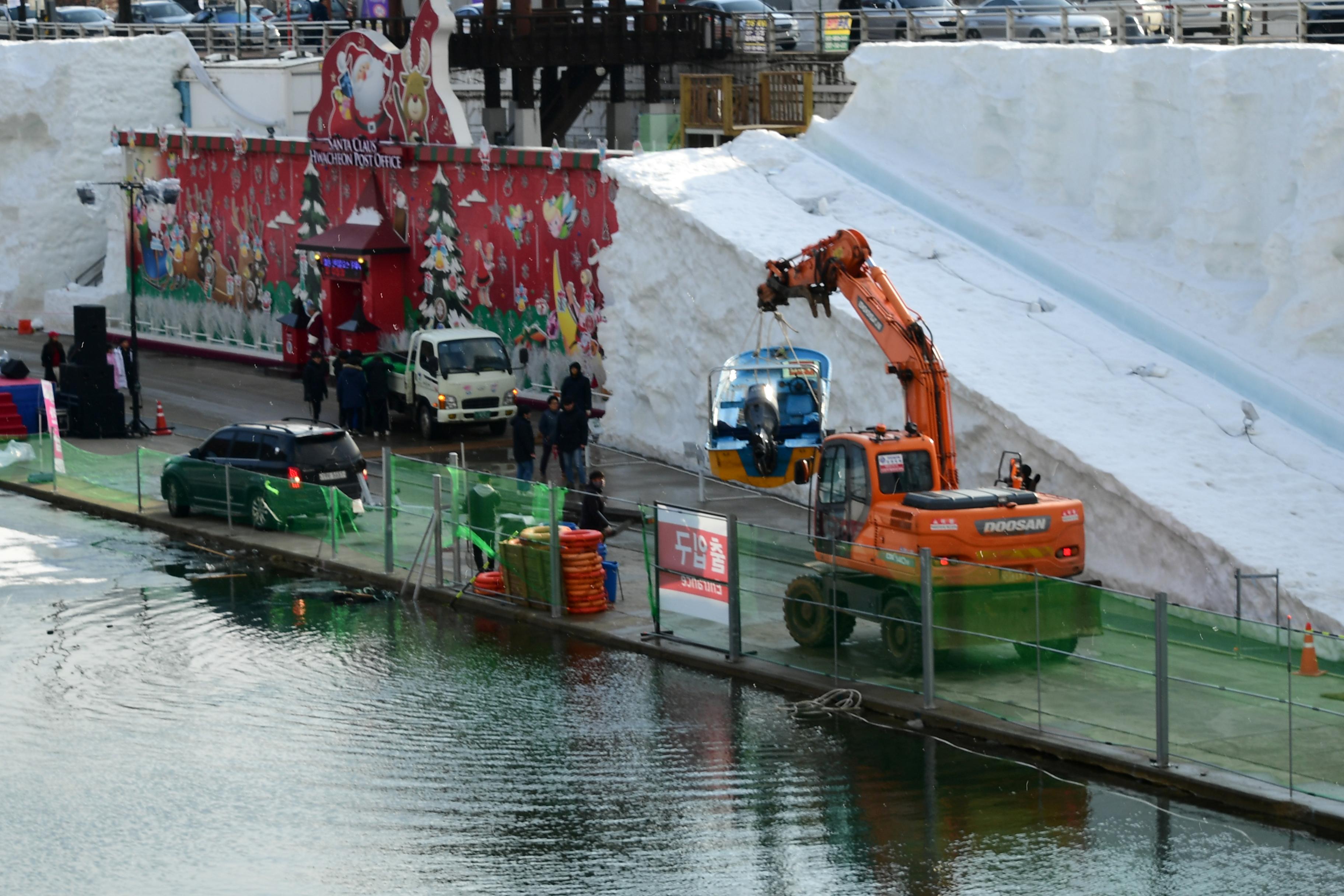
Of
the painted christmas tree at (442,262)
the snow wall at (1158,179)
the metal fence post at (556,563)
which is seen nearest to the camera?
the metal fence post at (556,563)

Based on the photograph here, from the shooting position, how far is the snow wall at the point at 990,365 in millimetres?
22688

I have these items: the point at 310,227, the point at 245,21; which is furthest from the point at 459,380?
the point at 245,21

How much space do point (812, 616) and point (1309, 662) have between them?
5501 millimetres

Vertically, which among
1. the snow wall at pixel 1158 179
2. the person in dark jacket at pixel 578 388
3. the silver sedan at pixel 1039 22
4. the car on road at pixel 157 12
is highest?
the car on road at pixel 157 12

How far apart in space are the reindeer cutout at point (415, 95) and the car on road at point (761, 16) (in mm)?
8318

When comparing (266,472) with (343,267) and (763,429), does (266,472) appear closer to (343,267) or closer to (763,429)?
(763,429)

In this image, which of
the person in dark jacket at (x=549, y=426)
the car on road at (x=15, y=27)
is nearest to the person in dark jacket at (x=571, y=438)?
the person in dark jacket at (x=549, y=426)

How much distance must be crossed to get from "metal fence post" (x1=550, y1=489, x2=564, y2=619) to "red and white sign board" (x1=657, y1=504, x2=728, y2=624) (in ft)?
4.98

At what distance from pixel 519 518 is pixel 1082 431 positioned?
7.58 meters

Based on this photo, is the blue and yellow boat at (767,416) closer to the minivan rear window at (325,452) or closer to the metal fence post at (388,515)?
the metal fence post at (388,515)

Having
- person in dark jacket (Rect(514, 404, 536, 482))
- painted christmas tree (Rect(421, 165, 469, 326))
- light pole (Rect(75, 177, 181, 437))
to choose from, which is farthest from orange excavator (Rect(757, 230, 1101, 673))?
painted christmas tree (Rect(421, 165, 469, 326))

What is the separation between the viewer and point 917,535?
18016mm

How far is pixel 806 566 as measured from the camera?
61.8ft

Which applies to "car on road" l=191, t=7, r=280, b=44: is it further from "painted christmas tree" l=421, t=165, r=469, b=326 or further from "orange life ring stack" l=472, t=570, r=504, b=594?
"orange life ring stack" l=472, t=570, r=504, b=594
